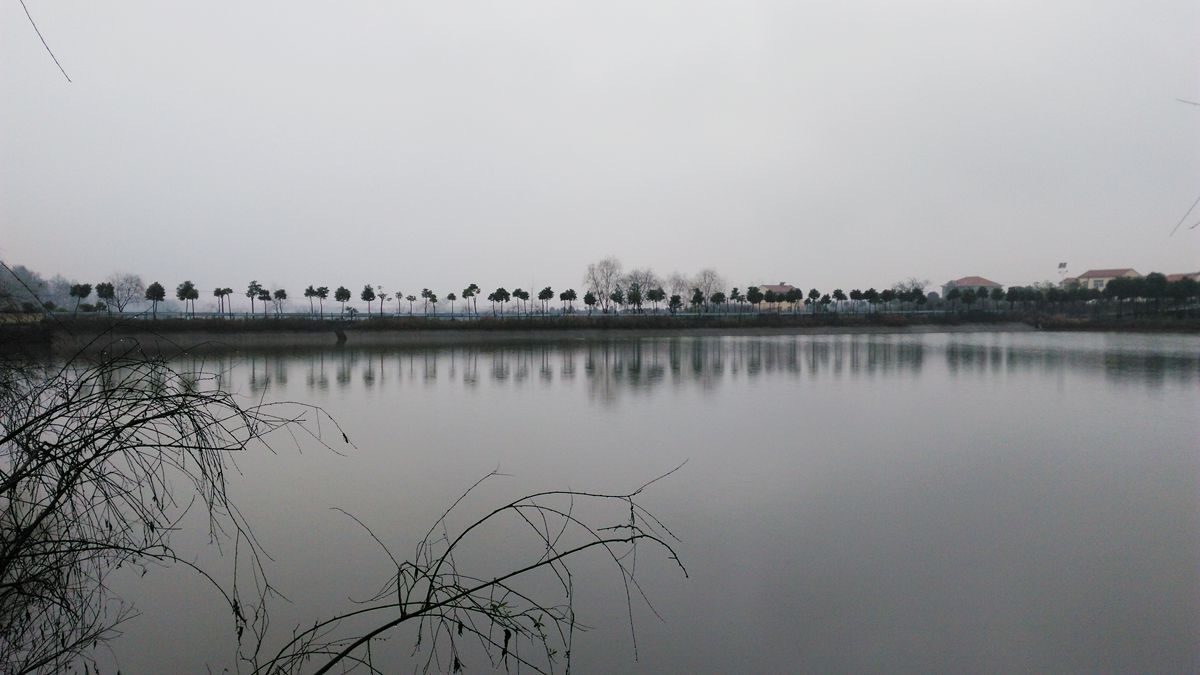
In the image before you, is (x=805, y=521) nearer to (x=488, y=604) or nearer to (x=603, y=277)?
(x=488, y=604)

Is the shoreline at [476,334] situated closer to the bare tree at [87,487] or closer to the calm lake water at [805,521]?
the calm lake water at [805,521]

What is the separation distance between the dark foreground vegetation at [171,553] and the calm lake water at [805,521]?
0.20m

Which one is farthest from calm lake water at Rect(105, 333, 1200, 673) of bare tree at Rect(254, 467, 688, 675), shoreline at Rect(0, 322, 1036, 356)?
shoreline at Rect(0, 322, 1036, 356)

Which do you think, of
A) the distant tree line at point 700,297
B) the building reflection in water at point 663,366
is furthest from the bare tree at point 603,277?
the building reflection in water at point 663,366

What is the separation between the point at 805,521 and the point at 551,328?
42.1m

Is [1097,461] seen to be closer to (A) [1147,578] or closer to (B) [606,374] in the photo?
(A) [1147,578]

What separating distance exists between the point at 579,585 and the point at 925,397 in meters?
12.0

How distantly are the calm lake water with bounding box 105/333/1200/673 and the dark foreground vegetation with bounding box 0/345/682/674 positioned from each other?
196 mm

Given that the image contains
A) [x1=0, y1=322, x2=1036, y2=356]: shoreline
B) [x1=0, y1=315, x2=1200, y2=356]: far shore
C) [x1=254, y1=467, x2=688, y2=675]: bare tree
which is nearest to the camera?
[x1=254, y1=467, x2=688, y2=675]: bare tree

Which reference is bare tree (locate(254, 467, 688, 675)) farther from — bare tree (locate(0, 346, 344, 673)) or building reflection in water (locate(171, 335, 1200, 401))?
building reflection in water (locate(171, 335, 1200, 401))

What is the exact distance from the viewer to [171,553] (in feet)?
16.0

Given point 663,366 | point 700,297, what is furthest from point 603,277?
point 663,366

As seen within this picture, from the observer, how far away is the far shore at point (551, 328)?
3881 centimetres

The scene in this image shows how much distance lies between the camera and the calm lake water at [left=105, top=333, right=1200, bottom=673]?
167 inches
